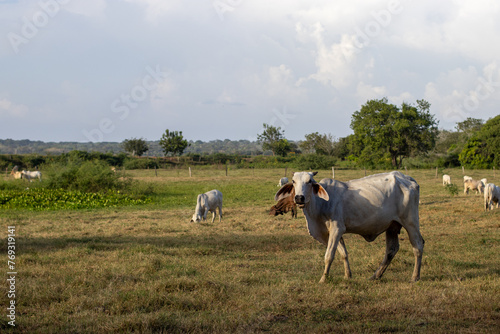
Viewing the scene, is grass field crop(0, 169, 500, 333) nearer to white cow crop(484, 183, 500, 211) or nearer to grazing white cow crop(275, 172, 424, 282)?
grazing white cow crop(275, 172, 424, 282)

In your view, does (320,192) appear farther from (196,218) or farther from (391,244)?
(196,218)

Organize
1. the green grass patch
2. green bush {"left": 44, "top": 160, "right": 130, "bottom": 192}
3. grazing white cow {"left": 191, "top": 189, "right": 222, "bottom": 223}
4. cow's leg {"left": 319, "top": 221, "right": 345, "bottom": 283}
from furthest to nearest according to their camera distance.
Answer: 1. green bush {"left": 44, "top": 160, "right": 130, "bottom": 192}
2. the green grass patch
3. grazing white cow {"left": 191, "top": 189, "right": 222, "bottom": 223}
4. cow's leg {"left": 319, "top": 221, "right": 345, "bottom": 283}

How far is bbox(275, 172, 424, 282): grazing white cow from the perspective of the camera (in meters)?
7.43

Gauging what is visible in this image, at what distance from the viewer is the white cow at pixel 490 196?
62.5ft

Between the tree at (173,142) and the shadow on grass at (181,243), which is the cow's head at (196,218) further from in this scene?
the tree at (173,142)

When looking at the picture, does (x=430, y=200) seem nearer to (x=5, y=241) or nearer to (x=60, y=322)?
(x=5, y=241)

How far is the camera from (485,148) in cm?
5397

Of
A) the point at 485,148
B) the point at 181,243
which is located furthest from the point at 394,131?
the point at 181,243

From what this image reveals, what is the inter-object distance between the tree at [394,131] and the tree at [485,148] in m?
4.21

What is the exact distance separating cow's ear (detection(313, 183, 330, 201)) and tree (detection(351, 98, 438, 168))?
5157 cm

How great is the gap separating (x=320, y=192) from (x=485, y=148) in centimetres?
5346

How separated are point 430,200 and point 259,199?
346 inches

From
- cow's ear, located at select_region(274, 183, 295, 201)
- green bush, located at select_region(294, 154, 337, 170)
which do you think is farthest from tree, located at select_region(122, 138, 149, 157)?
cow's ear, located at select_region(274, 183, 295, 201)

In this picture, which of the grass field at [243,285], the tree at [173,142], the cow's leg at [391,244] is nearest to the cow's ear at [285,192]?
the grass field at [243,285]
